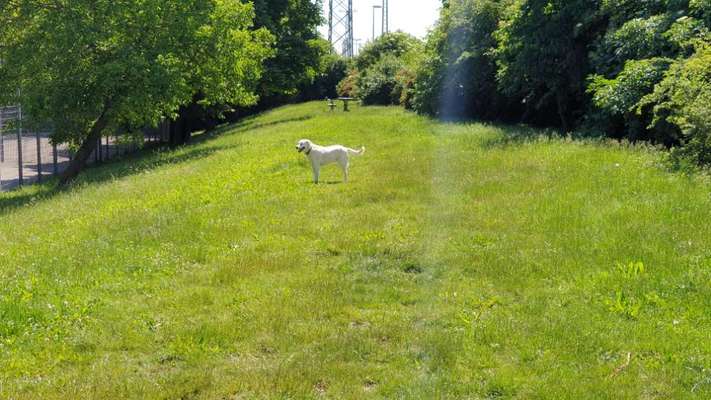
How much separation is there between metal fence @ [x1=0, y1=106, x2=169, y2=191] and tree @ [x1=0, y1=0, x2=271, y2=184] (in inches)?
57.3

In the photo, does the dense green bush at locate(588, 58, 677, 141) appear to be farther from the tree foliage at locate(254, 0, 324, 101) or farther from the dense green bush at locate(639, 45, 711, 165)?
the tree foliage at locate(254, 0, 324, 101)

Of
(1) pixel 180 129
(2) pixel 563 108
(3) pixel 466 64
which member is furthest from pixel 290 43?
A: (2) pixel 563 108

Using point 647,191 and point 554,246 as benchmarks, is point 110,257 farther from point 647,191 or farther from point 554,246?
point 647,191

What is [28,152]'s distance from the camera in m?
32.4

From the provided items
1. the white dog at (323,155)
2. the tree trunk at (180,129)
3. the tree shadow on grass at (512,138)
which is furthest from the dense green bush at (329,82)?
the white dog at (323,155)

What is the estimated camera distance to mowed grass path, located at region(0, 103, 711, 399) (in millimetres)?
5664

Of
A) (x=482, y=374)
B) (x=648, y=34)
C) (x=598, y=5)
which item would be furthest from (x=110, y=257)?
(x=598, y=5)

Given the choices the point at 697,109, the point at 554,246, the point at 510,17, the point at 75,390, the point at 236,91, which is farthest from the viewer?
the point at 236,91

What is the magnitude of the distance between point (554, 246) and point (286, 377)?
4203 millimetres

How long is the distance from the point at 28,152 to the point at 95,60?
12512 millimetres

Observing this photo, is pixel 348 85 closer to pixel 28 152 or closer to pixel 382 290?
pixel 28 152

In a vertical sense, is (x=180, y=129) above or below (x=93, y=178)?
above

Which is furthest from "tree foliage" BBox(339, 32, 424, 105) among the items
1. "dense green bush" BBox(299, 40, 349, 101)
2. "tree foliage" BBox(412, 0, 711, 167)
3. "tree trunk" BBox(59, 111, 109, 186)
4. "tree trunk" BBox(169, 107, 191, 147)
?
"tree trunk" BBox(59, 111, 109, 186)

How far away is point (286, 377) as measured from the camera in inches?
222
